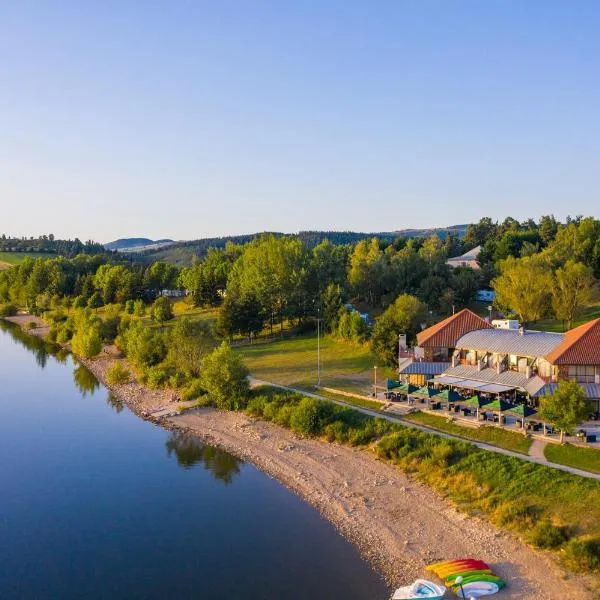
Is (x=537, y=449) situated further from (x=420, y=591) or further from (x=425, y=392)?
(x=420, y=591)

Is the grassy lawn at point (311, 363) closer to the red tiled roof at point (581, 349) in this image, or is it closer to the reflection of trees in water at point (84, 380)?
the red tiled roof at point (581, 349)

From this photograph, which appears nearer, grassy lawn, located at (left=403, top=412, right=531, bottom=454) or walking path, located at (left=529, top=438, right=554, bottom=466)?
walking path, located at (left=529, top=438, right=554, bottom=466)

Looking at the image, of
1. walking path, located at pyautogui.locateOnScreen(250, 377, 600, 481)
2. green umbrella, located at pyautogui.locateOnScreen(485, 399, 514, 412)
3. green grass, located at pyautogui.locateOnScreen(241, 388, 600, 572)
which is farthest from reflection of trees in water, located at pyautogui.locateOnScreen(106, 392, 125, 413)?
green umbrella, located at pyautogui.locateOnScreen(485, 399, 514, 412)

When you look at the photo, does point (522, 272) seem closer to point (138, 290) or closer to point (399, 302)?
point (399, 302)

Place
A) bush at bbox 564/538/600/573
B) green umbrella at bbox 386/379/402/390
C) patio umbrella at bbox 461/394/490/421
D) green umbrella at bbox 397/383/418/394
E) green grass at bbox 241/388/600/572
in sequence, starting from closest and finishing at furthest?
bush at bbox 564/538/600/573
green grass at bbox 241/388/600/572
patio umbrella at bbox 461/394/490/421
green umbrella at bbox 397/383/418/394
green umbrella at bbox 386/379/402/390

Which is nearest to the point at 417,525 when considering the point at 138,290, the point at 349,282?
the point at 349,282

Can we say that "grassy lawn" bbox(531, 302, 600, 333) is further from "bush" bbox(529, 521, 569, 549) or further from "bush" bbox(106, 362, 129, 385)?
"bush" bbox(106, 362, 129, 385)
